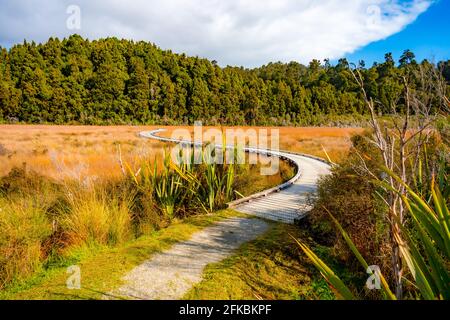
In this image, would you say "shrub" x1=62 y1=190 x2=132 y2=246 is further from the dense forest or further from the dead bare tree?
the dense forest

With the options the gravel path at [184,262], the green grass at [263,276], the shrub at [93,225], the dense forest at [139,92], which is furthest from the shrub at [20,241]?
the dense forest at [139,92]

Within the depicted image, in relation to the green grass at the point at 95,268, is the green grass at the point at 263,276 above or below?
below

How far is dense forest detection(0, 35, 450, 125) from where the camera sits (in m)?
50.1

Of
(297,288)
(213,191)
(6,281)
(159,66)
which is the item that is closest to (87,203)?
(6,281)

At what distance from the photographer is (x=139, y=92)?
56938mm

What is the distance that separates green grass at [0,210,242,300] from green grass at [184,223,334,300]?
1085mm

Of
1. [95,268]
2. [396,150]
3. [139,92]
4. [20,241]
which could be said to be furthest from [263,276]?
[139,92]

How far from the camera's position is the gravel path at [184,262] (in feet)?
11.4

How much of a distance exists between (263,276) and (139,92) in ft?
190

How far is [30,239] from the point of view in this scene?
4.24 metres

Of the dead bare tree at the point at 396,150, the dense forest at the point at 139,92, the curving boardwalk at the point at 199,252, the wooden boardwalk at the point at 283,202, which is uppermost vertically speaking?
the dense forest at the point at 139,92

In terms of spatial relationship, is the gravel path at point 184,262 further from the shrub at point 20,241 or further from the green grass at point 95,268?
the shrub at point 20,241

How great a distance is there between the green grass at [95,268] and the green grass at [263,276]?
1085 millimetres

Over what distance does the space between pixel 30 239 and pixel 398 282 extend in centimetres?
474
